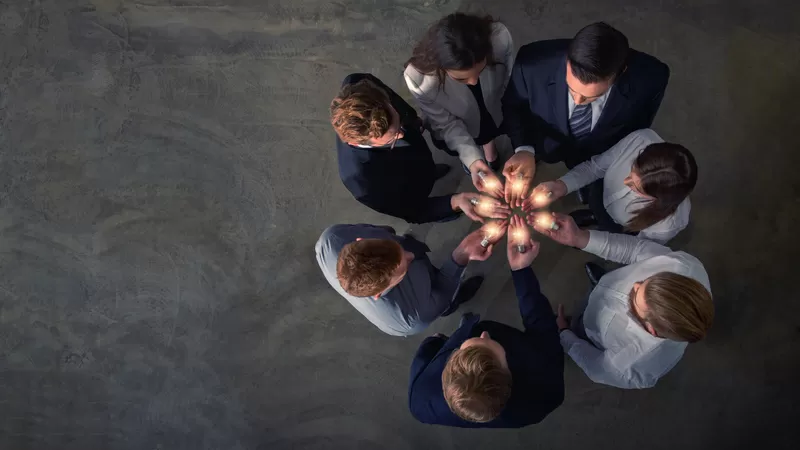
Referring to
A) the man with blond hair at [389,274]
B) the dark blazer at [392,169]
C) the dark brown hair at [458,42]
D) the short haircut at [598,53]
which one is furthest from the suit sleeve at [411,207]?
the short haircut at [598,53]

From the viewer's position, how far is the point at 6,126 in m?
4.16

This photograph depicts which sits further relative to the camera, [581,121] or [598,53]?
[581,121]

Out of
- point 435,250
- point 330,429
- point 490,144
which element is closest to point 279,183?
point 435,250

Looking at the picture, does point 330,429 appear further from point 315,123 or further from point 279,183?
point 315,123

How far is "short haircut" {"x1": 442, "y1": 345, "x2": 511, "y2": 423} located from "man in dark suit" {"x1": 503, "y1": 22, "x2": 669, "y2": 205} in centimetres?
107

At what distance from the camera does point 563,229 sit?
9.25 feet

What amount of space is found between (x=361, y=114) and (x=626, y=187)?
144 cm

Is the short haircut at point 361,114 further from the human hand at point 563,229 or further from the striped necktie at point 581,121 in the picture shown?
the human hand at point 563,229

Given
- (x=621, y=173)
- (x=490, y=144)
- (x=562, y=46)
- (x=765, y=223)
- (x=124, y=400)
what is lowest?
(x=124, y=400)

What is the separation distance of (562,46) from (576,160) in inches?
30.0

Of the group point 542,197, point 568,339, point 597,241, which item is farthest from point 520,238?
point 568,339

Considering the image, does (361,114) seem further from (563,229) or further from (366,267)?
(563,229)

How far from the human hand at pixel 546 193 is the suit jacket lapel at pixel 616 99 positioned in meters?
0.48

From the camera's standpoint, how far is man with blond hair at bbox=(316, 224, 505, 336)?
7.66ft
